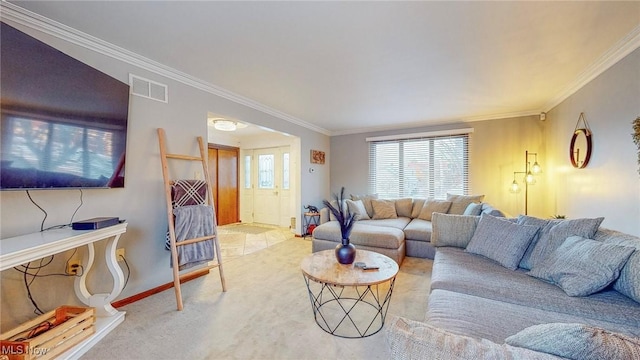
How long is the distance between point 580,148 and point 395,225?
2.42 metres

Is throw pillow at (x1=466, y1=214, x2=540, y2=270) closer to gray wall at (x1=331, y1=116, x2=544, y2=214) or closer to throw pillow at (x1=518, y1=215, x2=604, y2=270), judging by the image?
throw pillow at (x1=518, y1=215, x2=604, y2=270)

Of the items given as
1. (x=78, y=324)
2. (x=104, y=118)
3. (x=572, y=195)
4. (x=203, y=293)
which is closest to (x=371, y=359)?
(x=203, y=293)

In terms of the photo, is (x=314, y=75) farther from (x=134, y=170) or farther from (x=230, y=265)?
(x=230, y=265)

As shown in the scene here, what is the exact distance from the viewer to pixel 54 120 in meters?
1.65

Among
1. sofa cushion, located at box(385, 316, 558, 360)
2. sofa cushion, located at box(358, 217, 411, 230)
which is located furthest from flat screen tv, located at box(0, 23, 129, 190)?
sofa cushion, located at box(358, 217, 411, 230)

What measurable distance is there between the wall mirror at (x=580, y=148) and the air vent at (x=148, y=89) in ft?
15.3

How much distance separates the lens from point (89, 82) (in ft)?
6.12

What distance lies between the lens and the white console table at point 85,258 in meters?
1.35

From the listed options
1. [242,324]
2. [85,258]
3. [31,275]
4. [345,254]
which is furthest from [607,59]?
[31,275]

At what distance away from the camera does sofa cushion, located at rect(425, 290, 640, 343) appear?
117 cm

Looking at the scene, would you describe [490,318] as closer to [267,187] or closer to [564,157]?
[564,157]

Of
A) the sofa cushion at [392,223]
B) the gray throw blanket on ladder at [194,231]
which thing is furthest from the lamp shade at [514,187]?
the gray throw blanket on ladder at [194,231]

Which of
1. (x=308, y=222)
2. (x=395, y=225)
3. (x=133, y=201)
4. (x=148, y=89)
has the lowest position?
(x=308, y=222)

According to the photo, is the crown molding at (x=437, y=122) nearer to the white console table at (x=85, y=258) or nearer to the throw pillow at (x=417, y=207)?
the throw pillow at (x=417, y=207)
